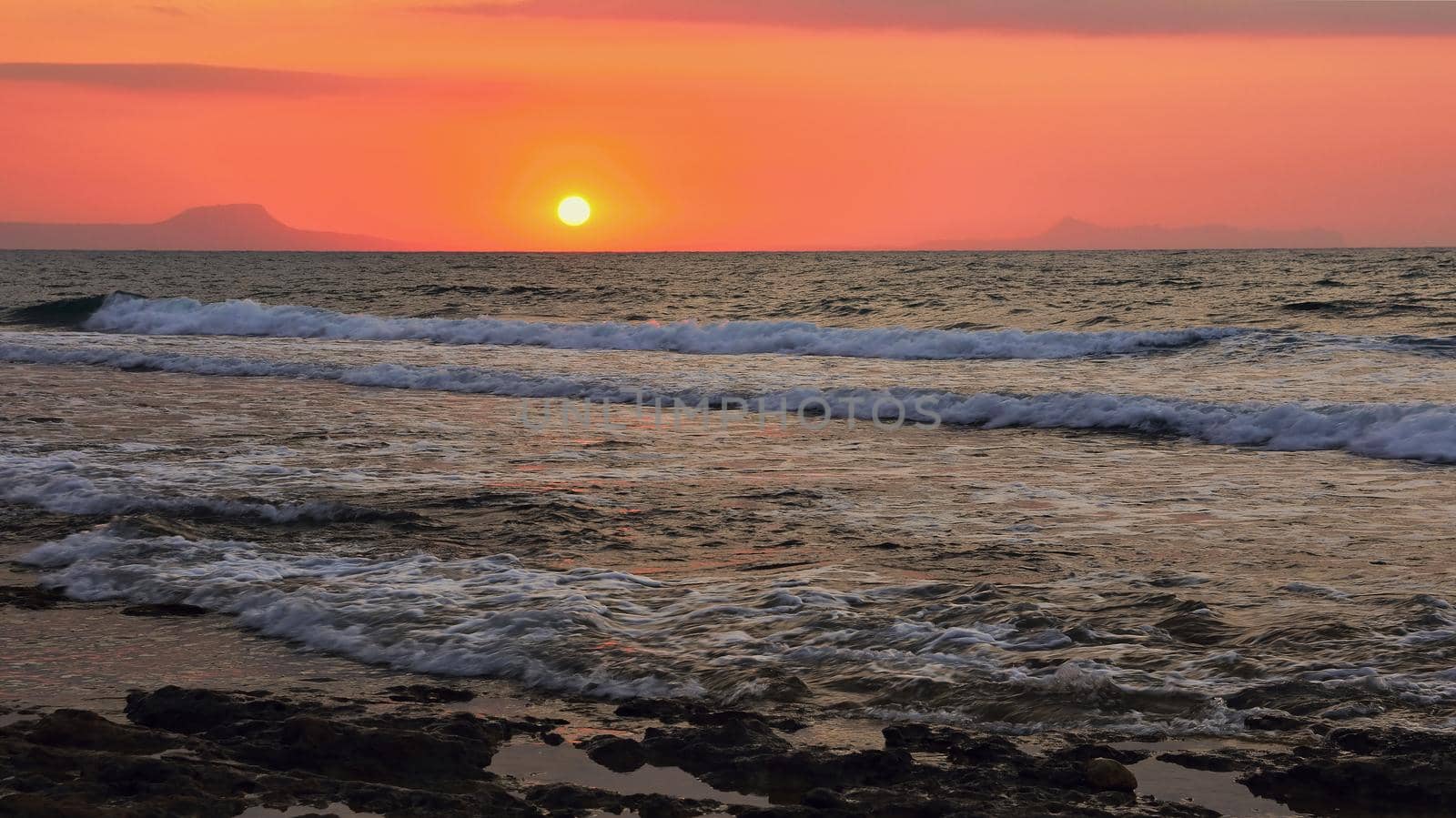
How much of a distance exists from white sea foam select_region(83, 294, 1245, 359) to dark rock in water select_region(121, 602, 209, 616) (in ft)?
66.6

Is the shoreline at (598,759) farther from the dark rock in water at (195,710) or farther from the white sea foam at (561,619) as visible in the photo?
the white sea foam at (561,619)

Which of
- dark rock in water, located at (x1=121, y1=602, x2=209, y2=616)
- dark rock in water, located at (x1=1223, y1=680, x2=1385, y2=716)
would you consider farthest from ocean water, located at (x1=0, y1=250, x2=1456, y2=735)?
dark rock in water, located at (x1=121, y1=602, x2=209, y2=616)

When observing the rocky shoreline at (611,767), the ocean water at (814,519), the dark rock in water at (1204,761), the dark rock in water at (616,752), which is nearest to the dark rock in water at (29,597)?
the ocean water at (814,519)

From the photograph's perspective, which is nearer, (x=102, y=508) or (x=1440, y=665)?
(x=1440, y=665)

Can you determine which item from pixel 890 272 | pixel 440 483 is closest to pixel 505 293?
pixel 890 272

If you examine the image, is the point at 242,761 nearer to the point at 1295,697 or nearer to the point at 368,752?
the point at 368,752

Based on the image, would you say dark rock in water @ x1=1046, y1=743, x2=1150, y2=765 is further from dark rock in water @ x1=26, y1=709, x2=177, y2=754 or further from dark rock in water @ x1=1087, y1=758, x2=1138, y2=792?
dark rock in water @ x1=26, y1=709, x2=177, y2=754

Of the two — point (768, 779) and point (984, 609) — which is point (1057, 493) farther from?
point (768, 779)

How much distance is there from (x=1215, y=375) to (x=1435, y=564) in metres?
12.5

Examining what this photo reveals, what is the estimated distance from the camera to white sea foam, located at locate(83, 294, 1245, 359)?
26.0 meters

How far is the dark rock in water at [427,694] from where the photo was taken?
17.6ft

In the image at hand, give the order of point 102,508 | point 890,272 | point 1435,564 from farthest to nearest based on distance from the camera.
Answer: point 890,272 < point 102,508 < point 1435,564

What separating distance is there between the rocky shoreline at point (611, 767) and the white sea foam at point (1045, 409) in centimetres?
866

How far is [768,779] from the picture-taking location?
14.5 ft
